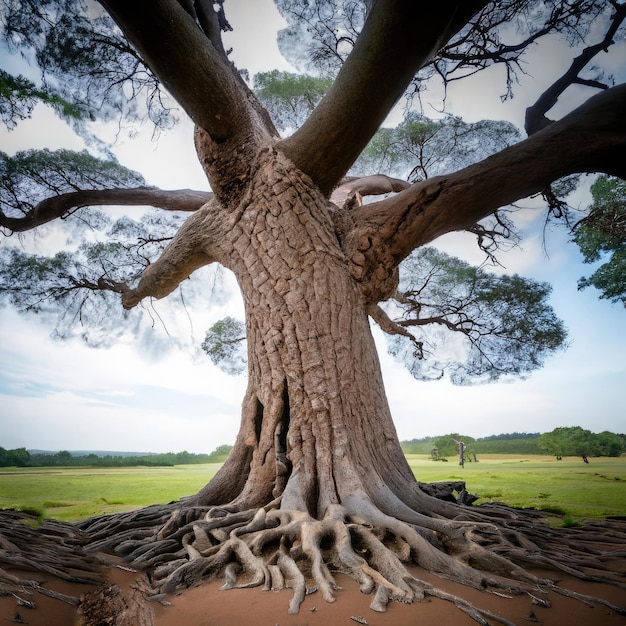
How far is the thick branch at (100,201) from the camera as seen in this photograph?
436cm

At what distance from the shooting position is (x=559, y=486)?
3.78 metres

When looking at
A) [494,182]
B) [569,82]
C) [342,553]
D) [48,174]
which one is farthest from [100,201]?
[569,82]

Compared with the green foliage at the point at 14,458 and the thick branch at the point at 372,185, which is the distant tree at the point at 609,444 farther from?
the green foliage at the point at 14,458

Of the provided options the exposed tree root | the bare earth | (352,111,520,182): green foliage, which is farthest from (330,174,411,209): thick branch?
the bare earth

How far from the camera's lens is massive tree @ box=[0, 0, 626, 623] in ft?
5.09

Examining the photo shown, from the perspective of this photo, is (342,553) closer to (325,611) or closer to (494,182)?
(325,611)

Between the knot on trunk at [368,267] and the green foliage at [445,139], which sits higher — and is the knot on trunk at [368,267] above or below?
below

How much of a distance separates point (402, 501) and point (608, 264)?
405 centimetres

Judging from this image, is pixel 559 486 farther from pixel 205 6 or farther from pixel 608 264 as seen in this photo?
pixel 205 6

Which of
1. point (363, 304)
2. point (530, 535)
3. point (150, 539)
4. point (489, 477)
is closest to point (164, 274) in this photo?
point (363, 304)

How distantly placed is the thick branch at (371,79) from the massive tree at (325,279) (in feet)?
0.04

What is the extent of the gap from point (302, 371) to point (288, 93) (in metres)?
4.62

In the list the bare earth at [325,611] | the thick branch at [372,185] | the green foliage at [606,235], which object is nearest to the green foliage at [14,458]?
the bare earth at [325,611]

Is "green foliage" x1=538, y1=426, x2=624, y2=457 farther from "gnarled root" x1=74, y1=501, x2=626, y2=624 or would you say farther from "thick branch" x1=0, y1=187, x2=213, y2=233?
"thick branch" x1=0, y1=187, x2=213, y2=233
